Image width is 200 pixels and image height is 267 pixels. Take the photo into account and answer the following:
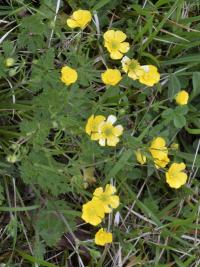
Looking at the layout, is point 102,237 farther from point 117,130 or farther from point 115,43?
point 115,43

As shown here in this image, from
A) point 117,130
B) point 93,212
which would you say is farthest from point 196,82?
point 93,212

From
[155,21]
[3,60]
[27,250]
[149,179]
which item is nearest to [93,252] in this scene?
[27,250]

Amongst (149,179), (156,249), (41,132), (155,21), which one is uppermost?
(155,21)

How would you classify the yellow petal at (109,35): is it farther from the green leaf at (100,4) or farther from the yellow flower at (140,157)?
the yellow flower at (140,157)

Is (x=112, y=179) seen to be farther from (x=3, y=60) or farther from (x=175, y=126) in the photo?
(x=3, y=60)

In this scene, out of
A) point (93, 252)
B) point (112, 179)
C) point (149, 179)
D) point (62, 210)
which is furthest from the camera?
point (149, 179)

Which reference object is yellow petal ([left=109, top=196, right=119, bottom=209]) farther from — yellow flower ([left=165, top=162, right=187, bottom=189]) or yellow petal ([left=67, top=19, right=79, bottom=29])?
yellow petal ([left=67, top=19, right=79, bottom=29])
